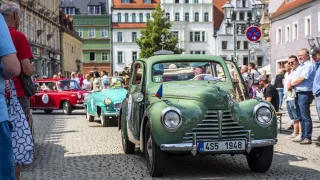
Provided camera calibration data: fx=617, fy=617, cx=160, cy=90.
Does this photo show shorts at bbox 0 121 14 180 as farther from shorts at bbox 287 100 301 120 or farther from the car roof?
shorts at bbox 287 100 301 120

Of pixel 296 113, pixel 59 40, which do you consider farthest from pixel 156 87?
pixel 59 40

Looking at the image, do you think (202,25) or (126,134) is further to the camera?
(202,25)

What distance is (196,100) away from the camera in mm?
7945

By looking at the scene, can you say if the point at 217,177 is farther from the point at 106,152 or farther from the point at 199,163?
the point at 106,152

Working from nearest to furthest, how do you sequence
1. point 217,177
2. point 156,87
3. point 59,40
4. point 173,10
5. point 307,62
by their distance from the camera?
point 217,177 < point 156,87 < point 307,62 < point 59,40 < point 173,10

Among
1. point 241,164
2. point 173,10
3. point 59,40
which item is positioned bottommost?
point 241,164

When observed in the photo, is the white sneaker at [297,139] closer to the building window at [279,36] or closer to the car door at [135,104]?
the car door at [135,104]

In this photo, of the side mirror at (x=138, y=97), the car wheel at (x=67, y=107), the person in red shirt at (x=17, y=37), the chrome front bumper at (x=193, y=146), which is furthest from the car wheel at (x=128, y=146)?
the car wheel at (x=67, y=107)

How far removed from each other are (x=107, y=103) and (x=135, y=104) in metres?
6.97

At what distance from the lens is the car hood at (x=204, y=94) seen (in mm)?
7816

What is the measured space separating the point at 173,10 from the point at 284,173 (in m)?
85.6

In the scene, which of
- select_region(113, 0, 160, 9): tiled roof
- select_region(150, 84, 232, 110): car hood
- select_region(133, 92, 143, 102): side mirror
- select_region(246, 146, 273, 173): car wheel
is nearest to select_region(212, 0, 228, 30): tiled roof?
select_region(113, 0, 160, 9): tiled roof

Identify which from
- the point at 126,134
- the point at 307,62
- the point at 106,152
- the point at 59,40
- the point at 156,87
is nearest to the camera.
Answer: the point at 156,87

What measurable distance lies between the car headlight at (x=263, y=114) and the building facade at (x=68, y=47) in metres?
54.6
